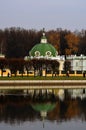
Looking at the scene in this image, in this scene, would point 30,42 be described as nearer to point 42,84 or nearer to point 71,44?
point 71,44

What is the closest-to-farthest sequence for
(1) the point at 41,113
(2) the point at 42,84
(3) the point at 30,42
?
(1) the point at 41,113, (2) the point at 42,84, (3) the point at 30,42

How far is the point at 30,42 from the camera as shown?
88.8m

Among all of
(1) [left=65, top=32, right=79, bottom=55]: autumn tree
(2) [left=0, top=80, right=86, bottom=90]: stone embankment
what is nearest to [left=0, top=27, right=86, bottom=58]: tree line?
(1) [left=65, top=32, right=79, bottom=55]: autumn tree

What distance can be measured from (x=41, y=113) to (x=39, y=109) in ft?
5.29

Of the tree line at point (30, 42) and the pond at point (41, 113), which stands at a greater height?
the tree line at point (30, 42)

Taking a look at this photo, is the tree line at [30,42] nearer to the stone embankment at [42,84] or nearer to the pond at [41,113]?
the stone embankment at [42,84]

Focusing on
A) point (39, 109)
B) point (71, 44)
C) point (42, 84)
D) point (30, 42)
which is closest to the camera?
point (39, 109)

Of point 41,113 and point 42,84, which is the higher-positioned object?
point 41,113

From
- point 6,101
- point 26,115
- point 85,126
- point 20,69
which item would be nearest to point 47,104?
point 6,101

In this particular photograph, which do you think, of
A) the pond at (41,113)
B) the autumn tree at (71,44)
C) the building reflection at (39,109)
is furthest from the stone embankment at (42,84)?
the autumn tree at (71,44)

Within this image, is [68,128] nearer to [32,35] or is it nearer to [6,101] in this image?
[6,101]

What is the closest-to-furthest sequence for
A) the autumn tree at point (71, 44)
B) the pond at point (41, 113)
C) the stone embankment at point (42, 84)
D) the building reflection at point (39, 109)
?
the pond at point (41, 113), the building reflection at point (39, 109), the stone embankment at point (42, 84), the autumn tree at point (71, 44)

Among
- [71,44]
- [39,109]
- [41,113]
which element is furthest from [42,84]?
[71,44]

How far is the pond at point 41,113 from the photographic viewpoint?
61.3ft
